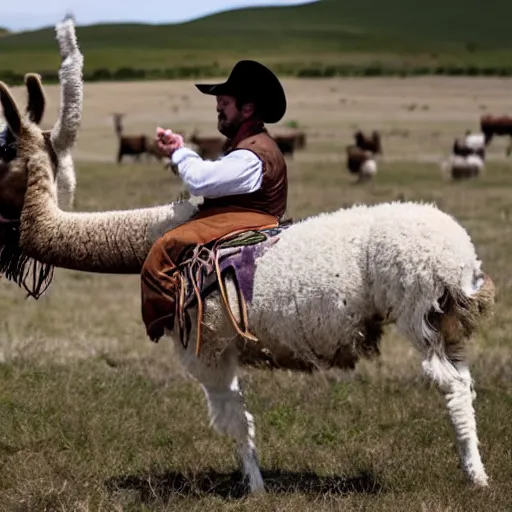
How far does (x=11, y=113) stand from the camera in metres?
5.85

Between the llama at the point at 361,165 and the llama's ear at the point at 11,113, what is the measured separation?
24.1 meters

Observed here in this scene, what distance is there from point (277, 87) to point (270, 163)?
419 mm

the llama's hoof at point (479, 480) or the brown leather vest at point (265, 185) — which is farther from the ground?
the brown leather vest at point (265, 185)

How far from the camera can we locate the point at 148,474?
630 centimetres

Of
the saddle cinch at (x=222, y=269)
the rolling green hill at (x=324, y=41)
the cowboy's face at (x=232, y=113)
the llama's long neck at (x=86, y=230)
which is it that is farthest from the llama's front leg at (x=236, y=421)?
the rolling green hill at (x=324, y=41)

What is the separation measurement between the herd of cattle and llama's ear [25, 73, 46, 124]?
20.4 metres

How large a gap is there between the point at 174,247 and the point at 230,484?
55.4 inches

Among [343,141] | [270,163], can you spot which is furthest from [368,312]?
[343,141]

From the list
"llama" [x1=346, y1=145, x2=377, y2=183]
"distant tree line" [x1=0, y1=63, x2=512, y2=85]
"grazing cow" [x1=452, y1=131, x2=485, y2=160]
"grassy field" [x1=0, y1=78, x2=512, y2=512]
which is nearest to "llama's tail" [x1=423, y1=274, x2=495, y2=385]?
"grassy field" [x1=0, y1=78, x2=512, y2=512]

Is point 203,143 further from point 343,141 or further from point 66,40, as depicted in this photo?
point 66,40

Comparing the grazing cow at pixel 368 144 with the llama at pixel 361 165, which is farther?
the grazing cow at pixel 368 144

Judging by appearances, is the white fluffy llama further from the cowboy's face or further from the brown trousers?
the cowboy's face

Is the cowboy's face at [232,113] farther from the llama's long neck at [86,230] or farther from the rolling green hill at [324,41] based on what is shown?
the rolling green hill at [324,41]

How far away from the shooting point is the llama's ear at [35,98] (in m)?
5.98
